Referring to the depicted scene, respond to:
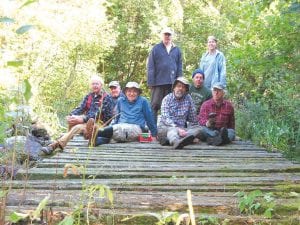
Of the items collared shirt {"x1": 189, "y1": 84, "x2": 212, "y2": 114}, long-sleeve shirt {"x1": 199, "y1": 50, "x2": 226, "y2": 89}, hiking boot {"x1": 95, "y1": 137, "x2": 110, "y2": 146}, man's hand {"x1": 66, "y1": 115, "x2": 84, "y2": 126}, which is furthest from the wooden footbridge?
long-sleeve shirt {"x1": 199, "y1": 50, "x2": 226, "y2": 89}

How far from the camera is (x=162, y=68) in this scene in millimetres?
7453

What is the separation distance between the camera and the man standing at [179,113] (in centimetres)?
659

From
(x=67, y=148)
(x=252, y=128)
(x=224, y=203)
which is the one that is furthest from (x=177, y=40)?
(x=224, y=203)

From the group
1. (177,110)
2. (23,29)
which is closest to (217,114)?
(177,110)

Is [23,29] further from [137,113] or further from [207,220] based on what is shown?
[137,113]

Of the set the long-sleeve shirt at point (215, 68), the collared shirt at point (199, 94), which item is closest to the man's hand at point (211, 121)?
the collared shirt at point (199, 94)

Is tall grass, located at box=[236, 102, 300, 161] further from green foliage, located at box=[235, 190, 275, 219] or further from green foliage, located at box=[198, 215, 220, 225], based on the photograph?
green foliage, located at box=[198, 215, 220, 225]

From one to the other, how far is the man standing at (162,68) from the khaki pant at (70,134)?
4.23 ft

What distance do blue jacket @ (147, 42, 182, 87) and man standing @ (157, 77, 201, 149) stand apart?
664 millimetres

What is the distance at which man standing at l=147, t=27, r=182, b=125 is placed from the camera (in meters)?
7.44

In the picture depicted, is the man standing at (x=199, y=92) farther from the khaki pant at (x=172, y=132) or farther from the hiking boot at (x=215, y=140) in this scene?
the hiking boot at (x=215, y=140)

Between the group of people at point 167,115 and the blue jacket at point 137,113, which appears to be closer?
the group of people at point 167,115

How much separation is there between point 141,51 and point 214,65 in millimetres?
10081

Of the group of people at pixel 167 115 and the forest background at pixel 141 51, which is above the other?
the forest background at pixel 141 51
